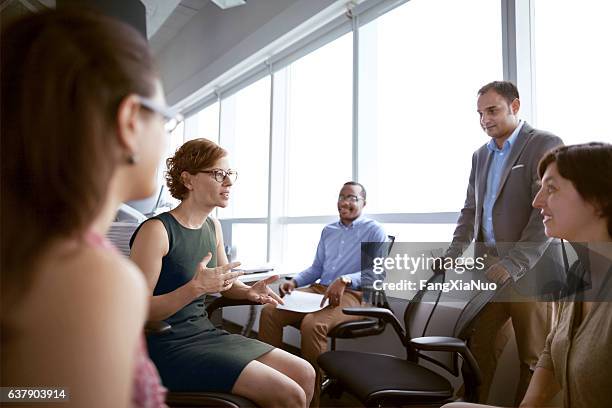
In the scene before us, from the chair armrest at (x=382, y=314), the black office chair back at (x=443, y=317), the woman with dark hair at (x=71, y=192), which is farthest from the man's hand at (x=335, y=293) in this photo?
the woman with dark hair at (x=71, y=192)

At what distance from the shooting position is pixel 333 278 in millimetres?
2969

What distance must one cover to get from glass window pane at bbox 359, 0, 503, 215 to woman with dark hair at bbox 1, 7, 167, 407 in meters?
2.55

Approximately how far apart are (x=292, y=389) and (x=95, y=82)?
3.78 feet

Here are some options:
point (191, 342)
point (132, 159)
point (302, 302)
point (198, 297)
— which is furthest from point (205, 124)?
point (132, 159)

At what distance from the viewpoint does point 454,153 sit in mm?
2746

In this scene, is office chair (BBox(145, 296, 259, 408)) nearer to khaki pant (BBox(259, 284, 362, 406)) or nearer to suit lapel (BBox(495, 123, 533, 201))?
khaki pant (BBox(259, 284, 362, 406))

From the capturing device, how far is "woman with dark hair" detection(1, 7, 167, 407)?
379mm

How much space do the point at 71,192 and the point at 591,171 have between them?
1.31 meters

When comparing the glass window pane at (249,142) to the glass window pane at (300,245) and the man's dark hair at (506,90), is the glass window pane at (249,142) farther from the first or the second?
the man's dark hair at (506,90)

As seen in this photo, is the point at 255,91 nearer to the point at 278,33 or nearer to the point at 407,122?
the point at 278,33

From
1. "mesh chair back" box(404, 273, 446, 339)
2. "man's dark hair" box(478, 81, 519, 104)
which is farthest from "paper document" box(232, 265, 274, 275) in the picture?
"man's dark hair" box(478, 81, 519, 104)

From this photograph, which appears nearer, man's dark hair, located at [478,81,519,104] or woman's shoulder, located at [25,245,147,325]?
woman's shoulder, located at [25,245,147,325]

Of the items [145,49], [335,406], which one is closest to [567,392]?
[145,49]

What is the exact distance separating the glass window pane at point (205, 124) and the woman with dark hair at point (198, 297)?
415cm
